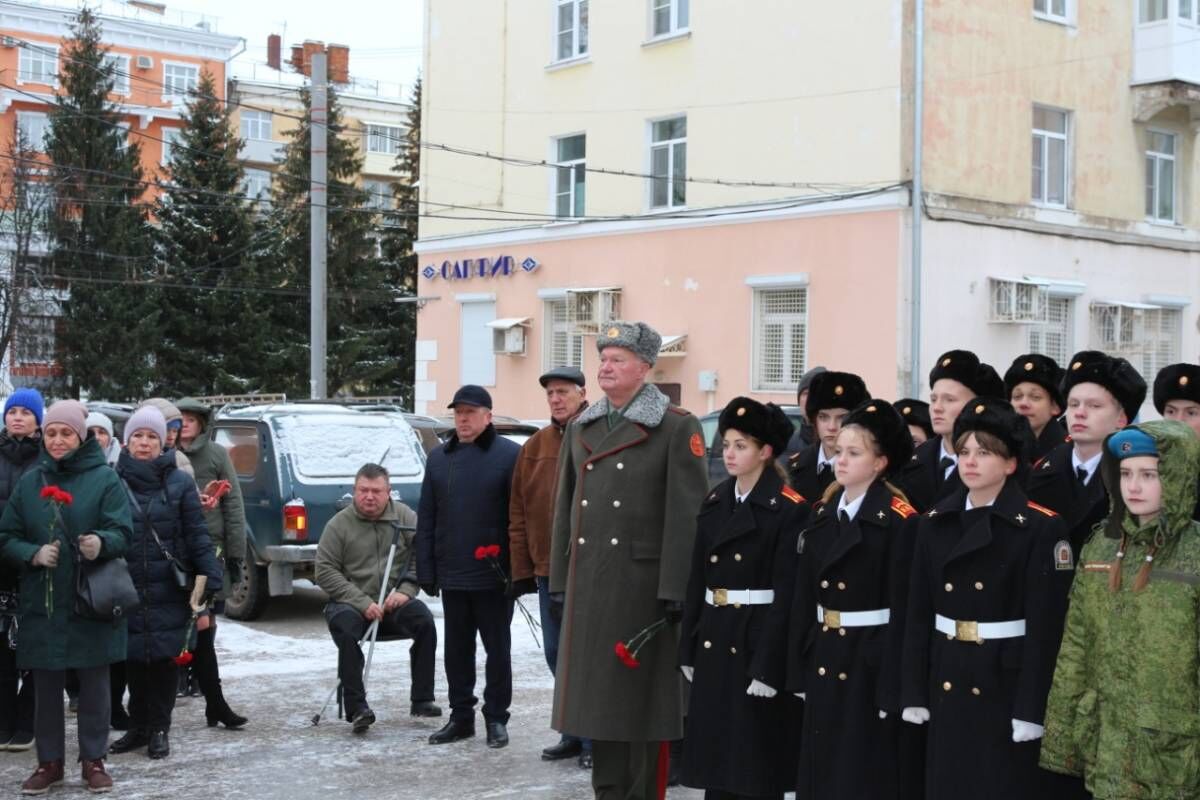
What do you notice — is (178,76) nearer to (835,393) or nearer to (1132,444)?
(835,393)

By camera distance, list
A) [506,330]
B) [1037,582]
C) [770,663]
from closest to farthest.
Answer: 1. [1037,582]
2. [770,663]
3. [506,330]

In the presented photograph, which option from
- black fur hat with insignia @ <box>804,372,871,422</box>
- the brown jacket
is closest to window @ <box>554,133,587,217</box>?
the brown jacket

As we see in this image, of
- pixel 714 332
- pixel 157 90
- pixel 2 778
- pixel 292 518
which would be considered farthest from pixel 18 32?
pixel 2 778

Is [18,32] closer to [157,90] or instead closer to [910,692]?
A: [157,90]

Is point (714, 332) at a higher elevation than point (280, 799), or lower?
higher

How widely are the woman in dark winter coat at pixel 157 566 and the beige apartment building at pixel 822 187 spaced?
53.7 ft

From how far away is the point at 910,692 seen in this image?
5457mm

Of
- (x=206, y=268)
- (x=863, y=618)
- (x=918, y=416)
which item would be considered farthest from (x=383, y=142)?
(x=863, y=618)

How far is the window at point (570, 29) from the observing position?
96.8 ft

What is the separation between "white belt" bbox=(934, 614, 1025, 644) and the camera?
17.4 ft

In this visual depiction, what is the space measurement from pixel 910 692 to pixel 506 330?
82.0 feet

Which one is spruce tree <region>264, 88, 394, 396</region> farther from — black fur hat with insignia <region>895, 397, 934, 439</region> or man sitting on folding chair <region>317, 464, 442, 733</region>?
black fur hat with insignia <region>895, 397, 934, 439</region>

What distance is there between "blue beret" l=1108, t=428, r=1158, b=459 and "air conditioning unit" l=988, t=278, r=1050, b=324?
65.1ft

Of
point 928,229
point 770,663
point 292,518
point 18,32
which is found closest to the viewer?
point 770,663
